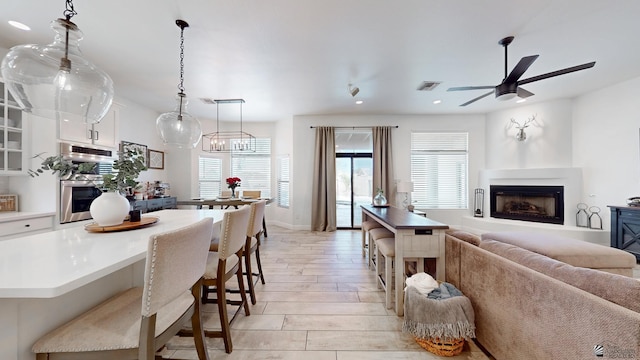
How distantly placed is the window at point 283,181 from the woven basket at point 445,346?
15.4 ft

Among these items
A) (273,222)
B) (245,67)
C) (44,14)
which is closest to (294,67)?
(245,67)

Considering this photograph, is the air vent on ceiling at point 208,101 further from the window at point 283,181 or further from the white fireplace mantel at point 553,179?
the white fireplace mantel at point 553,179

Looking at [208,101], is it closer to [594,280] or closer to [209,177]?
[209,177]

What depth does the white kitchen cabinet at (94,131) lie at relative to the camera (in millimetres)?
3008

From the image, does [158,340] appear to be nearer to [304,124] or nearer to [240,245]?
[240,245]

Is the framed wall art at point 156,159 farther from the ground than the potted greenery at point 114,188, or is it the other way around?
the framed wall art at point 156,159

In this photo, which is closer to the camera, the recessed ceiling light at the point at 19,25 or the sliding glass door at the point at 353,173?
the recessed ceiling light at the point at 19,25

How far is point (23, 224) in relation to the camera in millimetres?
2562

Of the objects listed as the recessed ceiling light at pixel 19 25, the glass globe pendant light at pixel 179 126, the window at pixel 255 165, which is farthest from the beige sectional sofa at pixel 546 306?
the window at pixel 255 165

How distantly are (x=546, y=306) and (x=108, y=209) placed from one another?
2.73 meters

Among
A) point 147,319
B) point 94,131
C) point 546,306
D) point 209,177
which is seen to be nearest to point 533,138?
point 546,306

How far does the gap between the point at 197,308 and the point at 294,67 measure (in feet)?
9.83

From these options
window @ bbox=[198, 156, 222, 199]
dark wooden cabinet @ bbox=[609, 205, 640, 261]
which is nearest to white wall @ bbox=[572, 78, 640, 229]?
dark wooden cabinet @ bbox=[609, 205, 640, 261]

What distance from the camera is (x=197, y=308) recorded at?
1413 millimetres
